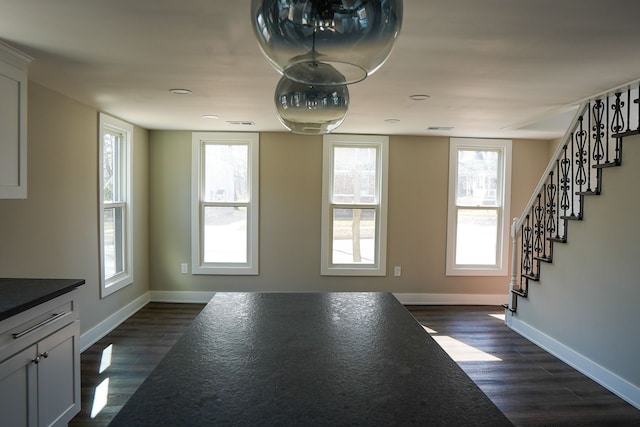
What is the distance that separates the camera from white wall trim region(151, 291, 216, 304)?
5328 mm

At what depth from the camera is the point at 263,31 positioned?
2.38 feet

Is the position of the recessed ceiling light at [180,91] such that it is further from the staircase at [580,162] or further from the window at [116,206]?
the staircase at [580,162]

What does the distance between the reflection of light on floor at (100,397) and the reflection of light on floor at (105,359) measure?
0.24 meters

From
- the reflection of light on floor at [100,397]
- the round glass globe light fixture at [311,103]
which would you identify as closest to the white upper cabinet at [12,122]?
the reflection of light on floor at [100,397]

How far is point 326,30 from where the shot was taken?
2.29ft

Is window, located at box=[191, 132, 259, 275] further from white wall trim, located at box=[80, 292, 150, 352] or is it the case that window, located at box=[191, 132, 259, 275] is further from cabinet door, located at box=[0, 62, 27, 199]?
cabinet door, located at box=[0, 62, 27, 199]

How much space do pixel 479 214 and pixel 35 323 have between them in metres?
5.03

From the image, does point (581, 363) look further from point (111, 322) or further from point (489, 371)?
point (111, 322)

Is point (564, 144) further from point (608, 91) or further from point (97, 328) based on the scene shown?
point (97, 328)

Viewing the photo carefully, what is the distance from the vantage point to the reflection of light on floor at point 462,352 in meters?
3.64

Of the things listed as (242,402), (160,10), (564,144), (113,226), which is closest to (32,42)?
(160,10)

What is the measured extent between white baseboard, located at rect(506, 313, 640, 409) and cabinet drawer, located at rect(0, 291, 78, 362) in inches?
149

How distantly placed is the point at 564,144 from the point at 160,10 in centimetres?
369

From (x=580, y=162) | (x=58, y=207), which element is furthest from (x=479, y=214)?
(x=58, y=207)
